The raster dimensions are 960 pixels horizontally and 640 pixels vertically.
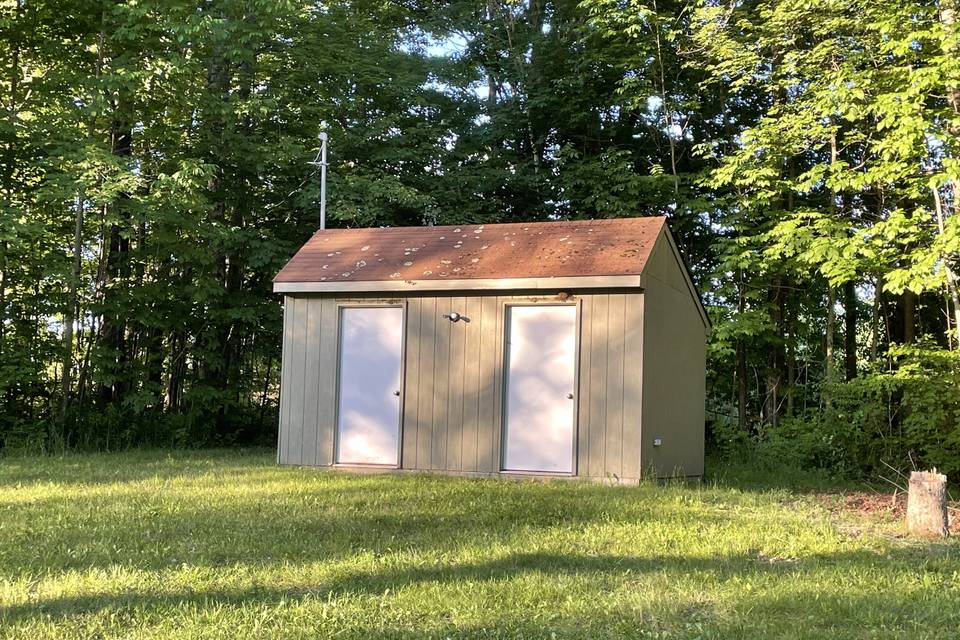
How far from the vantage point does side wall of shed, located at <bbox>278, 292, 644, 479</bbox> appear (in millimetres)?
9188

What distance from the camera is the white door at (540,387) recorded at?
9406 mm

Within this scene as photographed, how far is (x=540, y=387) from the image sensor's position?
9531mm

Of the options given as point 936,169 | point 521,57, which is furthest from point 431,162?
point 936,169

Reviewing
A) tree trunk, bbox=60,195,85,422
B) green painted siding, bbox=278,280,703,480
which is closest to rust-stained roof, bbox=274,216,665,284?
green painted siding, bbox=278,280,703,480

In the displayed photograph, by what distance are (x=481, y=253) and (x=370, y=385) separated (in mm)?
2038

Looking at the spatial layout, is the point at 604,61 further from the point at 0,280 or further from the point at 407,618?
the point at 407,618

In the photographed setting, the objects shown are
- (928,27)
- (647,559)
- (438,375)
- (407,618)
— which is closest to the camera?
(407,618)

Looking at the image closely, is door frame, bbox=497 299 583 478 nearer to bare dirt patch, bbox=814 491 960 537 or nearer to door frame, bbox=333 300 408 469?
door frame, bbox=333 300 408 469

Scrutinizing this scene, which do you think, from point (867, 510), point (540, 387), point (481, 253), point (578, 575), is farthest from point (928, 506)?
point (481, 253)

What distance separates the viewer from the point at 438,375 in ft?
32.6

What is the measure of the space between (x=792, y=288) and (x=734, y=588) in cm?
1180

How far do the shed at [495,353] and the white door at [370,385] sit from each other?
0.02 m

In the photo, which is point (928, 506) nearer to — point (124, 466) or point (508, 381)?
point (508, 381)

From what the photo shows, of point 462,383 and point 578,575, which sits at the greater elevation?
point 462,383
